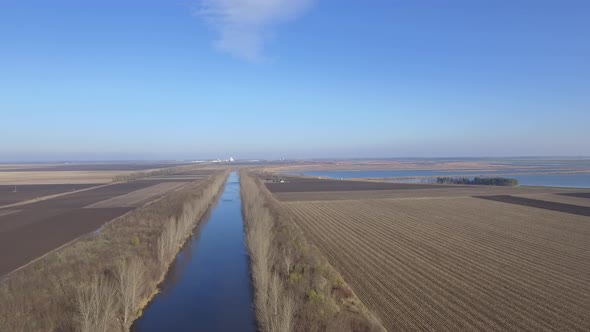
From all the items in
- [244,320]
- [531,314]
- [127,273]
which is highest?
[127,273]

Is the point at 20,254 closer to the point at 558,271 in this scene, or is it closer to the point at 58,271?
the point at 58,271

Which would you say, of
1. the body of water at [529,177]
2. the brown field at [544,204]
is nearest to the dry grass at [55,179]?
the body of water at [529,177]

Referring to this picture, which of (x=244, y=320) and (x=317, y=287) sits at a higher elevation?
(x=317, y=287)

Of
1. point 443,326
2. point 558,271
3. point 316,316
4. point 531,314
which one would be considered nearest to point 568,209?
point 558,271

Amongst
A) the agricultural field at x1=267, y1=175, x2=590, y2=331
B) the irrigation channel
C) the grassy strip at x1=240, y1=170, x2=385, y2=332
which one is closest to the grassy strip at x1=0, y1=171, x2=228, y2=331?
the irrigation channel

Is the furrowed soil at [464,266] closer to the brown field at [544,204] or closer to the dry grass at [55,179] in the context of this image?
the brown field at [544,204]

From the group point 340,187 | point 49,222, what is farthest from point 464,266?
point 340,187
